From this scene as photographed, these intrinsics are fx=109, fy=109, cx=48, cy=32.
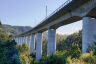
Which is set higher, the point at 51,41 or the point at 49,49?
the point at 51,41

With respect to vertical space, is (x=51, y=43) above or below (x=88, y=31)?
below

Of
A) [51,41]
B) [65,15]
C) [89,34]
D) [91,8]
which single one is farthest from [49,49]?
[91,8]

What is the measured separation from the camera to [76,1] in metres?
16.5

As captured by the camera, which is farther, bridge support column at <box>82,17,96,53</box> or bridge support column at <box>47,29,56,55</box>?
bridge support column at <box>47,29,56,55</box>

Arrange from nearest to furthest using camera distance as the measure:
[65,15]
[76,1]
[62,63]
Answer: [62,63], [76,1], [65,15]

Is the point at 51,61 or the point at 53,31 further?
the point at 53,31

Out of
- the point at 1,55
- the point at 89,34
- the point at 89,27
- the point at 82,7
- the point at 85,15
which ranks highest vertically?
the point at 82,7

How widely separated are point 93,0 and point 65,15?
823 cm

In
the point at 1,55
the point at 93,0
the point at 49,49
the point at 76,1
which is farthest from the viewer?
the point at 49,49

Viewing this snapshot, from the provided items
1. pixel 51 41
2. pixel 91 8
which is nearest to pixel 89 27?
pixel 91 8

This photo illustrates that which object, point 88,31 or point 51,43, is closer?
point 88,31

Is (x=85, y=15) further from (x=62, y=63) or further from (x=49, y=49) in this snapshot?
(x=49, y=49)

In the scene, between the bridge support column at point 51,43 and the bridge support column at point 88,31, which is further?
the bridge support column at point 51,43

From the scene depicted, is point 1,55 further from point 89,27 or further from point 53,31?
point 53,31
